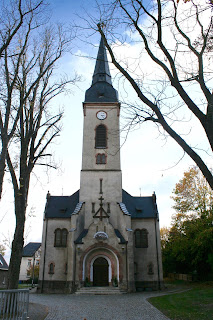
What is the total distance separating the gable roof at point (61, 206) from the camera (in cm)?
2953

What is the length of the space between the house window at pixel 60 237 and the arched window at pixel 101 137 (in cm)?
991

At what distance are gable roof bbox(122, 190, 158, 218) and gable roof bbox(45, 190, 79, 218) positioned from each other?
5860mm

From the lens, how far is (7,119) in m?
11.6

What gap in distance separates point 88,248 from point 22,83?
54.4 feet

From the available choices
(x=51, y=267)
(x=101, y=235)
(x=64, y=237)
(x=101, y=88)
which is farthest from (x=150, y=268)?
(x=101, y=88)

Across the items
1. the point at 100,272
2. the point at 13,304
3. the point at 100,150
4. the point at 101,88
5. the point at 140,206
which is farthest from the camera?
the point at 101,88

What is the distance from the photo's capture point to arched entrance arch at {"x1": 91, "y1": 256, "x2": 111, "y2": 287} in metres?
24.8

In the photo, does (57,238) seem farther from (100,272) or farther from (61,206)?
(100,272)

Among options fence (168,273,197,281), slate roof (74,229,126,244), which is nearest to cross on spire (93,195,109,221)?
slate roof (74,229,126,244)

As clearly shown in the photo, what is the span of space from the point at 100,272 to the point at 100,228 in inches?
156

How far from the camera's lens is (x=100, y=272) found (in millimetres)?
25031

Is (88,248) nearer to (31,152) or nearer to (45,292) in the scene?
(45,292)

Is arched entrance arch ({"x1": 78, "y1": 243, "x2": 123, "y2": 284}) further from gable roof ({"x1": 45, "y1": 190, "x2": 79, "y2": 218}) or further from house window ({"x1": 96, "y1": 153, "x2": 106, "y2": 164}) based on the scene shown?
house window ({"x1": 96, "y1": 153, "x2": 106, "y2": 164})

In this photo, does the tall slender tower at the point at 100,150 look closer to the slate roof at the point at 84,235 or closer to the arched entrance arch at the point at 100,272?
the slate roof at the point at 84,235
